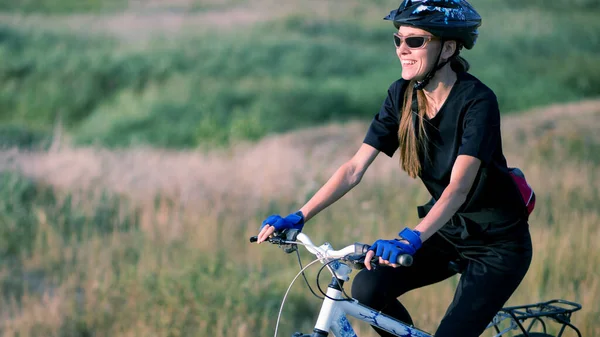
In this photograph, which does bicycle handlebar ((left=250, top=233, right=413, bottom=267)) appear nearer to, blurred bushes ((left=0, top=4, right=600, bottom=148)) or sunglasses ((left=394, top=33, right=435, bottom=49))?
sunglasses ((left=394, top=33, right=435, bottom=49))

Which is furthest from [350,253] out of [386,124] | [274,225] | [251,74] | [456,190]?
[251,74]

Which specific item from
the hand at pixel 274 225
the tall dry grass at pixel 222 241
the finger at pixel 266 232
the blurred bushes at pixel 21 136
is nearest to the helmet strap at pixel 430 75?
the hand at pixel 274 225

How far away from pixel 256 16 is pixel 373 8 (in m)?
5.44

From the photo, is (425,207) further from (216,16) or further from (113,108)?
(216,16)

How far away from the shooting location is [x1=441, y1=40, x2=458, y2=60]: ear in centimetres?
370

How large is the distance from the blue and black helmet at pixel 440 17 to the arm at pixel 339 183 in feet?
2.03

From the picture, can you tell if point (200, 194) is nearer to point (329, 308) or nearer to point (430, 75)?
point (430, 75)

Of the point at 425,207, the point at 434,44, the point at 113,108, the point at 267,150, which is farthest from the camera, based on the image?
the point at 113,108

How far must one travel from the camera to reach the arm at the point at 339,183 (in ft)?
12.4

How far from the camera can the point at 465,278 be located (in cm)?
368

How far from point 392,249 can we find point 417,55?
1.00 metres

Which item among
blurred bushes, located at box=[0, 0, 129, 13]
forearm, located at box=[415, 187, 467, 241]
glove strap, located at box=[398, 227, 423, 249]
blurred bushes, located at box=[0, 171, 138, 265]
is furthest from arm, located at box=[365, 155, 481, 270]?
blurred bushes, located at box=[0, 0, 129, 13]

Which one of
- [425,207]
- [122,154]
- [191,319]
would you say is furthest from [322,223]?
[425,207]

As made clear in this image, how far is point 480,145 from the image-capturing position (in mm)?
3430
